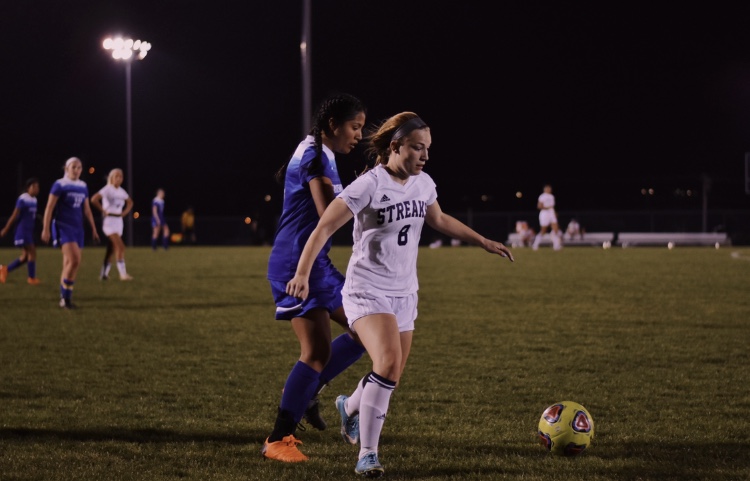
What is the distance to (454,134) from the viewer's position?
67.3 m

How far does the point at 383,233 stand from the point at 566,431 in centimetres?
146

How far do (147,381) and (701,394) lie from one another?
4179 mm

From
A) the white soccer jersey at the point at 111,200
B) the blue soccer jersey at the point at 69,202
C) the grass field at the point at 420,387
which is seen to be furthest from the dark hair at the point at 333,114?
the white soccer jersey at the point at 111,200

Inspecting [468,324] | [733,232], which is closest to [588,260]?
[468,324]

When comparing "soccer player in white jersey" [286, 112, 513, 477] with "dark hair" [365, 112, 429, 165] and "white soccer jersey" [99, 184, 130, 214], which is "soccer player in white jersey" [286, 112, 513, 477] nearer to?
"dark hair" [365, 112, 429, 165]

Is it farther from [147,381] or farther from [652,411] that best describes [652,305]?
[147,381]

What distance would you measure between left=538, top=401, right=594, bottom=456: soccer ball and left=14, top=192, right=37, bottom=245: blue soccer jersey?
14837mm

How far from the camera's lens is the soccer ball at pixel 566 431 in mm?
4852

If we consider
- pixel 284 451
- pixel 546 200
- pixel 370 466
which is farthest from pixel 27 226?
pixel 546 200

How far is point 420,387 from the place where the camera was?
6.94m

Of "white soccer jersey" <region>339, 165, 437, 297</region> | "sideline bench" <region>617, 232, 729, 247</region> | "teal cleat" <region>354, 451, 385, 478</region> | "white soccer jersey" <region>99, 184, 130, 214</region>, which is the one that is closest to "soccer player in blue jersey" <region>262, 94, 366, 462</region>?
"white soccer jersey" <region>339, 165, 437, 297</region>

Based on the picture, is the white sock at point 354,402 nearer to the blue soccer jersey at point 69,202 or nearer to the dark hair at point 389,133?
the dark hair at point 389,133

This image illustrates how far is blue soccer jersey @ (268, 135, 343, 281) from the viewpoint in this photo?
15.9 ft

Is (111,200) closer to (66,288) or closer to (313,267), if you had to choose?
(66,288)
